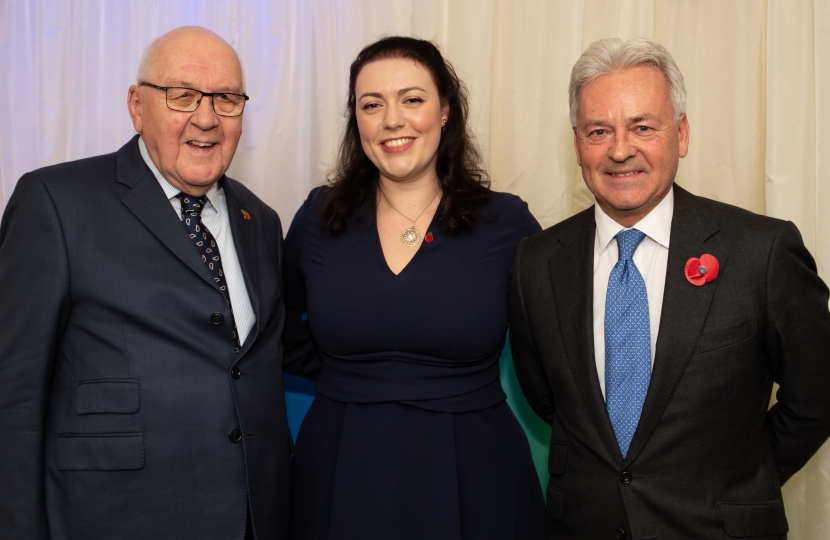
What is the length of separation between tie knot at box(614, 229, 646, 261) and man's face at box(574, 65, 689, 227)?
54 mm

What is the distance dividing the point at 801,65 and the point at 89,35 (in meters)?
2.32

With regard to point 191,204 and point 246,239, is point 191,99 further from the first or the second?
point 246,239

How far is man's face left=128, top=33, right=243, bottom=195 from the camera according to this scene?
180 cm

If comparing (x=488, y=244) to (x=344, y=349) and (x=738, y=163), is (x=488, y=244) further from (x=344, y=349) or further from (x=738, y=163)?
(x=738, y=163)

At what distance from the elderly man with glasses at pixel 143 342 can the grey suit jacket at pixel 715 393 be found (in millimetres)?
845

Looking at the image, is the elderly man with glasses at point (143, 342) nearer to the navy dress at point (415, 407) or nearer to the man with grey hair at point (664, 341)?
the navy dress at point (415, 407)

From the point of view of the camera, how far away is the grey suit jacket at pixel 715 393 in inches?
62.5

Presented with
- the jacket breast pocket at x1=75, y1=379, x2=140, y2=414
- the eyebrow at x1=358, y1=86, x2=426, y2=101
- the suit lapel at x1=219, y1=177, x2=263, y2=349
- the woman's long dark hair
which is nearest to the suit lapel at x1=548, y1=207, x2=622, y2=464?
the woman's long dark hair

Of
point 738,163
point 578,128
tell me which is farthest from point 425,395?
point 738,163

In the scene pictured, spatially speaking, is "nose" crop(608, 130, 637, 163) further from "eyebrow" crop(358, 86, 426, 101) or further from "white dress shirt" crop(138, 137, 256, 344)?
"white dress shirt" crop(138, 137, 256, 344)

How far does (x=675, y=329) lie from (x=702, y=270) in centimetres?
15

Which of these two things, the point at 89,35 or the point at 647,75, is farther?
the point at 89,35

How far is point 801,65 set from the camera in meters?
2.25

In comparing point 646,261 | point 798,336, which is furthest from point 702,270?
point 798,336
